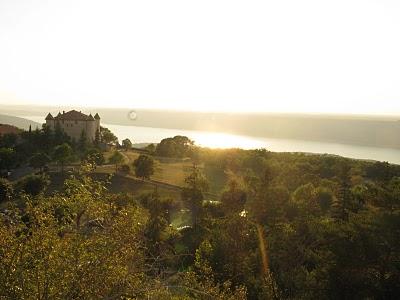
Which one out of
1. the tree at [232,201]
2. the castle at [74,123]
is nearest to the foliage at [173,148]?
the castle at [74,123]

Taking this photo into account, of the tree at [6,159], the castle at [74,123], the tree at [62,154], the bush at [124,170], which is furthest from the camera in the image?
the castle at [74,123]

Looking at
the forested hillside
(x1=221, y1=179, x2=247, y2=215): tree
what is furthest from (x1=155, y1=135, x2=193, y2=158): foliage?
(x1=221, y1=179, x2=247, y2=215): tree

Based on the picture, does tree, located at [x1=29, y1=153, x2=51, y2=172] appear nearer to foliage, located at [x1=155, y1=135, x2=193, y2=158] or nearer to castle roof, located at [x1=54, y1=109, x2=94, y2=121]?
castle roof, located at [x1=54, y1=109, x2=94, y2=121]

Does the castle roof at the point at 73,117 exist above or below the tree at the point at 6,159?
above

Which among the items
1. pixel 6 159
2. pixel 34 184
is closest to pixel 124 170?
pixel 34 184

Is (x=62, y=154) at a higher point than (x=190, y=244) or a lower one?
higher

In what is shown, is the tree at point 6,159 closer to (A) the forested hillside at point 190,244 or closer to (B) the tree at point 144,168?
(A) the forested hillside at point 190,244

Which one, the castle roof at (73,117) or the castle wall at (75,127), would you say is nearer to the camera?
the castle roof at (73,117)

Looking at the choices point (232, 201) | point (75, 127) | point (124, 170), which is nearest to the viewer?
point (232, 201)

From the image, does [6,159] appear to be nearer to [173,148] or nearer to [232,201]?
[173,148]

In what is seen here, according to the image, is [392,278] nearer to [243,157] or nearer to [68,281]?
[68,281]

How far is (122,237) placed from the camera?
1134 cm

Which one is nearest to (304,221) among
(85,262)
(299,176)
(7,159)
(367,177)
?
(85,262)

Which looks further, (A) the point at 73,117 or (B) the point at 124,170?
(A) the point at 73,117
